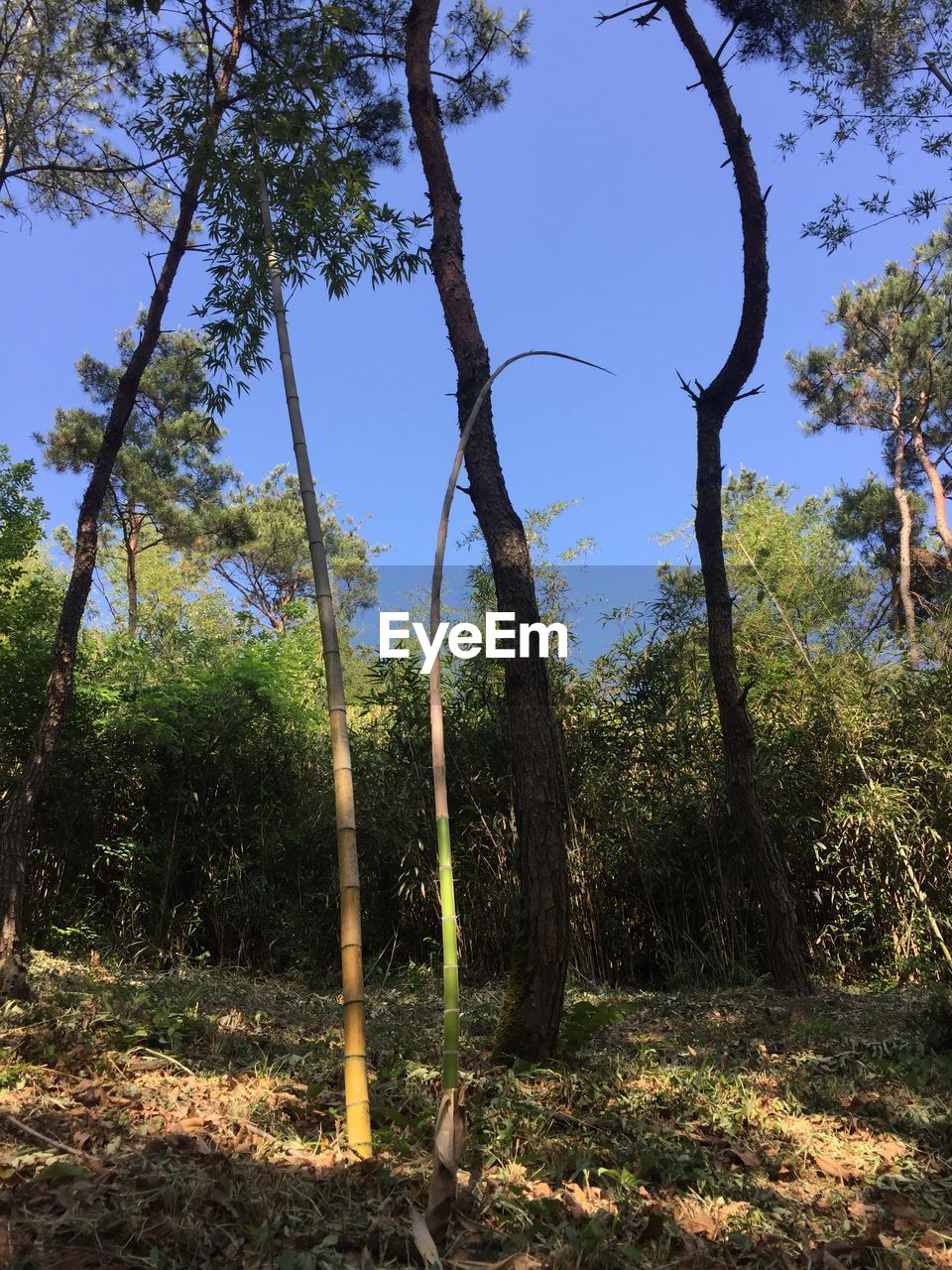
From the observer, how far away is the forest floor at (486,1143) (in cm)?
148

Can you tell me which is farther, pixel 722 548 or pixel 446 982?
pixel 722 548

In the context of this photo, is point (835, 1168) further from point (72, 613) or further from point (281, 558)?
point (281, 558)

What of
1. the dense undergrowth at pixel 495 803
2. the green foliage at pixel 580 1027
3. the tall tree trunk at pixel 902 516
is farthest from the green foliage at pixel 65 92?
the tall tree trunk at pixel 902 516

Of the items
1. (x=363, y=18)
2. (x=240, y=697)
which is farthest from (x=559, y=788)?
(x=363, y=18)

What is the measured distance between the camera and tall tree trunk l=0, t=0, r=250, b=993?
3.54 metres

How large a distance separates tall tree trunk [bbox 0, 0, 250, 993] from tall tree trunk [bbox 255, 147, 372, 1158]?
1.42m

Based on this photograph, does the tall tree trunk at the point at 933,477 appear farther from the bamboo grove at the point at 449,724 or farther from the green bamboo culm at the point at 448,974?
the green bamboo culm at the point at 448,974

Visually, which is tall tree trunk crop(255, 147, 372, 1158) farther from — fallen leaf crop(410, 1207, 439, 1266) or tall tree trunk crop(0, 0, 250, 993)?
tall tree trunk crop(0, 0, 250, 993)

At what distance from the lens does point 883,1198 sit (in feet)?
5.81

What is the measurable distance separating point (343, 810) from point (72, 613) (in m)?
2.63

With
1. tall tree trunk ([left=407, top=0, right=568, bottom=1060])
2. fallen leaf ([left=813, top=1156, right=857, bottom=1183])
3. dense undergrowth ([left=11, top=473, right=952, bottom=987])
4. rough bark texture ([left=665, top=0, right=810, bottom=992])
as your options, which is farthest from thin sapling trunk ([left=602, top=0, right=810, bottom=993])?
fallen leaf ([left=813, top=1156, right=857, bottom=1183])

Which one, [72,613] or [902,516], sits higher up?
[902,516]

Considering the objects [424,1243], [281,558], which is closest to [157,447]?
[281,558]

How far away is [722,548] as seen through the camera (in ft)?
14.1
